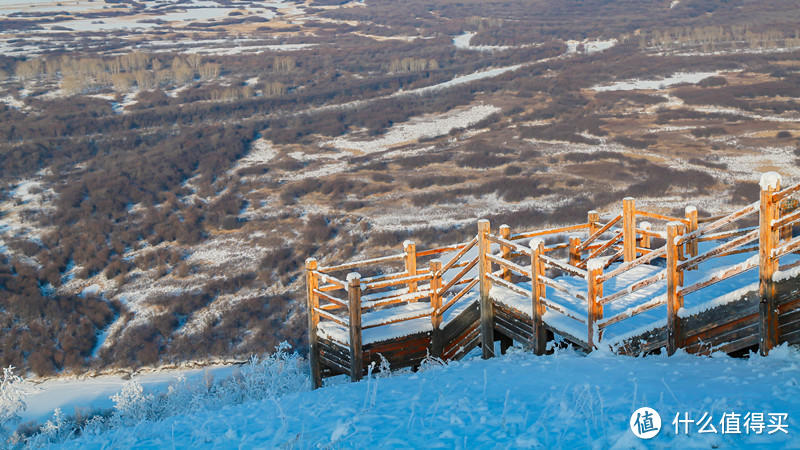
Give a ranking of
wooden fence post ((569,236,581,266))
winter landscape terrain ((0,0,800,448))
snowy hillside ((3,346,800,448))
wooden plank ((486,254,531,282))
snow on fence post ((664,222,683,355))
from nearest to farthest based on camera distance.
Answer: snowy hillside ((3,346,800,448)) → winter landscape terrain ((0,0,800,448)) → snow on fence post ((664,222,683,355)) → wooden plank ((486,254,531,282)) → wooden fence post ((569,236,581,266))

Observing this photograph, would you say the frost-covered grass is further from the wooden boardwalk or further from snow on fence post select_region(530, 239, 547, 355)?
snow on fence post select_region(530, 239, 547, 355)

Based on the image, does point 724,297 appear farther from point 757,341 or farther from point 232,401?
point 232,401

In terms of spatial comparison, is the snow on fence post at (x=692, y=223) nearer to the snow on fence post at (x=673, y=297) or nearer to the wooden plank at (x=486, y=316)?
the snow on fence post at (x=673, y=297)

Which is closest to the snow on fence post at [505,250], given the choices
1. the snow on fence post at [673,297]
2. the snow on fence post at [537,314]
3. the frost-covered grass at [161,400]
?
the snow on fence post at [537,314]

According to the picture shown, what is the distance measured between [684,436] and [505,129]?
39.7 meters

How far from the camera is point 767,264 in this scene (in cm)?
752

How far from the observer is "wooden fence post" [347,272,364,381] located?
10.4 meters

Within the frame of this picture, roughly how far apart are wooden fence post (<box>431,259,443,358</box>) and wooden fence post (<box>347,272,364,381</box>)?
99 cm

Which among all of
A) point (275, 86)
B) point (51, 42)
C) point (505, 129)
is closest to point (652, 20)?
point (275, 86)

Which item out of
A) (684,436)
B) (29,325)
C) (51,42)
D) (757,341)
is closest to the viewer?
(684,436)

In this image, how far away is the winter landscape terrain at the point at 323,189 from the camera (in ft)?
25.6

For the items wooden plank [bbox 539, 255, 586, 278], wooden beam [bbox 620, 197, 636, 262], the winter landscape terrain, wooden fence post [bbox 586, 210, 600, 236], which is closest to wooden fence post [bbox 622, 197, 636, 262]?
wooden beam [bbox 620, 197, 636, 262]

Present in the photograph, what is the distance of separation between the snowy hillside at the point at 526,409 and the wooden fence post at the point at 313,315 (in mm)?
2200

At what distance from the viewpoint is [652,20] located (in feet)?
322
